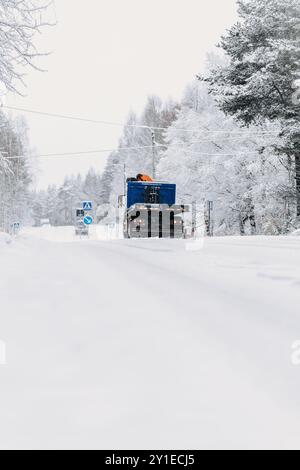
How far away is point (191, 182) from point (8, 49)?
2527 cm

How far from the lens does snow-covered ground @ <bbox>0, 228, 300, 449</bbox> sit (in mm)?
1664

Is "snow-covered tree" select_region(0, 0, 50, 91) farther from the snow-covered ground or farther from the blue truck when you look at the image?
the blue truck

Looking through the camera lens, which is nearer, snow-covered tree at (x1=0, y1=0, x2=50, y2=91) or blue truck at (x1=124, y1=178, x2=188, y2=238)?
snow-covered tree at (x1=0, y1=0, x2=50, y2=91)

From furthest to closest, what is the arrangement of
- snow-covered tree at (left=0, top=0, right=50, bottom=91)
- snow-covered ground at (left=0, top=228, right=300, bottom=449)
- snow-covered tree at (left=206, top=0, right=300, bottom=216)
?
snow-covered tree at (left=206, top=0, right=300, bottom=216)
snow-covered tree at (left=0, top=0, right=50, bottom=91)
snow-covered ground at (left=0, top=228, right=300, bottom=449)

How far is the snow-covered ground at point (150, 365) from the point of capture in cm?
166

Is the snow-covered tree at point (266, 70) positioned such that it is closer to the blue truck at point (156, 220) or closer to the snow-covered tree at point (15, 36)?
the blue truck at point (156, 220)

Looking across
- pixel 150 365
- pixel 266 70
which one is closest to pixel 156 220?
pixel 266 70

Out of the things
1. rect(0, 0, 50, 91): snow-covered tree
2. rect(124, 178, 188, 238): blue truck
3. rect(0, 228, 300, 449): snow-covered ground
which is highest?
rect(0, 0, 50, 91): snow-covered tree

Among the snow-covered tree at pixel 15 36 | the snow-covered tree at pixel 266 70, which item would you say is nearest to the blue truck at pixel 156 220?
the snow-covered tree at pixel 266 70

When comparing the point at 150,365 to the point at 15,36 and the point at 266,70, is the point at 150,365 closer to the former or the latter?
the point at 15,36

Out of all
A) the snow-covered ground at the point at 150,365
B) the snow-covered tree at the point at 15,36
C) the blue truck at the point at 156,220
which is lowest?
the snow-covered ground at the point at 150,365

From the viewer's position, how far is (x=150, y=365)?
233cm

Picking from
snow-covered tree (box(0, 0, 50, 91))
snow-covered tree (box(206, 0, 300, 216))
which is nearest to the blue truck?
snow-covered tree (box(206, 0, 300, 216))
